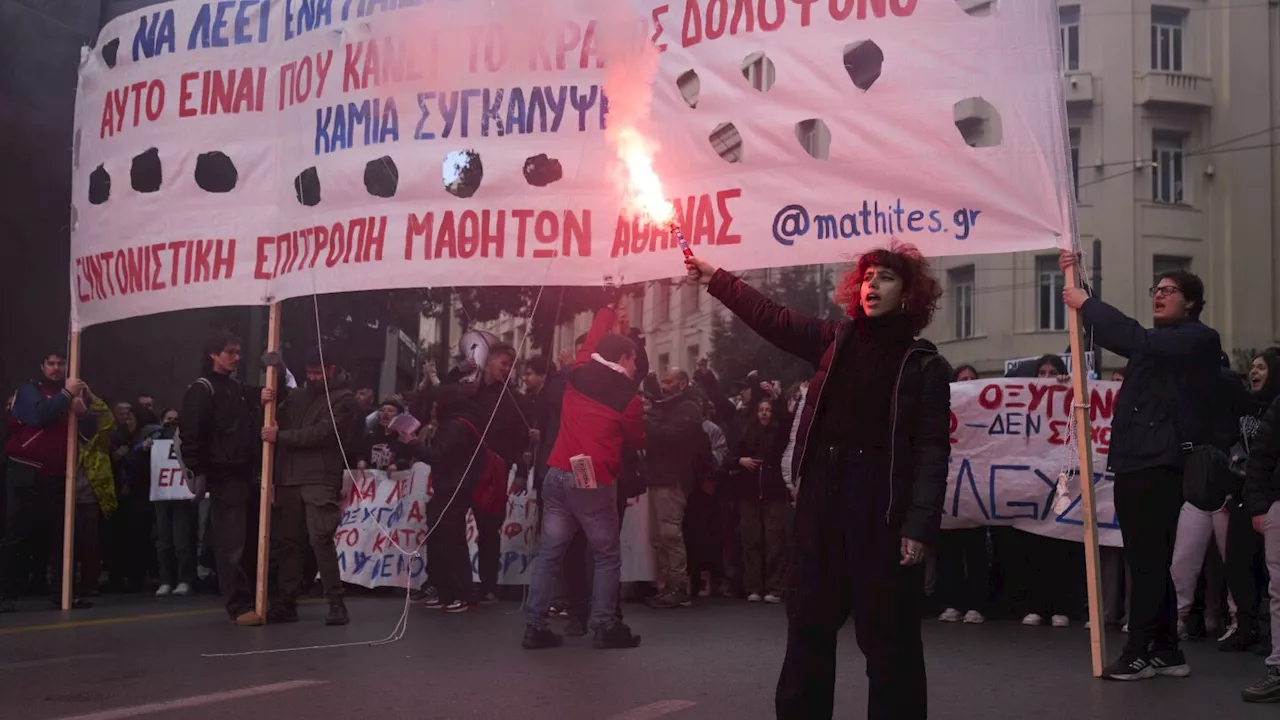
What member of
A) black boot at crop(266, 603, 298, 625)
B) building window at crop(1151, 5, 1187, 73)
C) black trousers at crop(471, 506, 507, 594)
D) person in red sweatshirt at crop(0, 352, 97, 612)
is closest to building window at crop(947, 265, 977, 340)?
building window at crop(1151, 5, 1187, 73)

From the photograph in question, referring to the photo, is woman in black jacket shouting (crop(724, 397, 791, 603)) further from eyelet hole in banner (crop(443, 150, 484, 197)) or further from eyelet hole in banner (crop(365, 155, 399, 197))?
eyelet hole in banner (crop(365, 155, 399, 197))

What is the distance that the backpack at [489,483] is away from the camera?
35.1 feet

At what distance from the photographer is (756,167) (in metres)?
8.05

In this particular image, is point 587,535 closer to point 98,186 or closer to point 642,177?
point 642,177

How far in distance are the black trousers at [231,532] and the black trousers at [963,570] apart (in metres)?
5.05

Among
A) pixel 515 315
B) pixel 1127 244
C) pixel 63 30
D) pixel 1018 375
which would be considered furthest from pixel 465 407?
pixel 1127 244

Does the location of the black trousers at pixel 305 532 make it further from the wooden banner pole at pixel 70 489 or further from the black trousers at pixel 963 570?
the black trousers at pixel 963 570

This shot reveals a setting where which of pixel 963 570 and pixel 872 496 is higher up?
pixel 872 496

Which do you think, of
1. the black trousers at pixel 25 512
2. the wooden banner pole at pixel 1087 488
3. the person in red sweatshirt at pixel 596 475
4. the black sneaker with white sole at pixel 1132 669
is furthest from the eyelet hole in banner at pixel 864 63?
the black trousers at pixel 25 512

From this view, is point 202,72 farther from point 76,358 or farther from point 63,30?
point 63,30

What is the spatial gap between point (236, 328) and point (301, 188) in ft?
31.8

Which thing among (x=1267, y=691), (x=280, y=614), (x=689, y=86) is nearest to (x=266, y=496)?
(x=280, y=614)

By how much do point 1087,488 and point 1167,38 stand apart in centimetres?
3211

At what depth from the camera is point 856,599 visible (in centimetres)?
464
